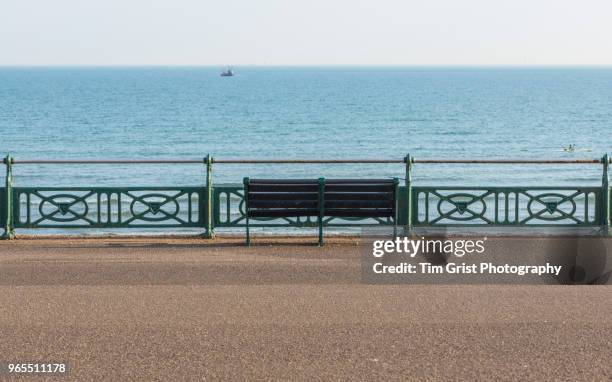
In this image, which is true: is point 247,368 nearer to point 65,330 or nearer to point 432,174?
point 65,330

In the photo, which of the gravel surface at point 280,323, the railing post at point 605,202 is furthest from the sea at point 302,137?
the gravel surface at point 280,323

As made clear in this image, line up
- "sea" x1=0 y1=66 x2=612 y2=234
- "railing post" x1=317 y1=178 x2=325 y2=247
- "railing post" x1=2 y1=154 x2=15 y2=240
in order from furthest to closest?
"sea" x1=0 y1=66 x2=612 y2=234 → "railing post" x1=2 y1=154 x2=15 y2=240 → "railing post" x1=317 y1=178 x2=325 y2=247

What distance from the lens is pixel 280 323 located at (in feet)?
30.7

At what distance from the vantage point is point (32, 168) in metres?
47.9

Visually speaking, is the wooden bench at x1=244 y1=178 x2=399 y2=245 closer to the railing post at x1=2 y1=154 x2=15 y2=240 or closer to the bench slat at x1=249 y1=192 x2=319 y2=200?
the bench slat at x1=249 y1=192 x2=319 y2=200

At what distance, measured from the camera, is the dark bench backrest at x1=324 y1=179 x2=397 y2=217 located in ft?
46.8

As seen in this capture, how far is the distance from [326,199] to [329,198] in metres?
0.04

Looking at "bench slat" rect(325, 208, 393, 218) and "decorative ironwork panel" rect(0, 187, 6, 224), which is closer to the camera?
"bench slat" rect(325, 208, 393, 218)

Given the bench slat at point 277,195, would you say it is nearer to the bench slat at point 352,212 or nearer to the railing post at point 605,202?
the bench slat at point 352,212

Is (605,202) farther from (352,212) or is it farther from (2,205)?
(2,205)

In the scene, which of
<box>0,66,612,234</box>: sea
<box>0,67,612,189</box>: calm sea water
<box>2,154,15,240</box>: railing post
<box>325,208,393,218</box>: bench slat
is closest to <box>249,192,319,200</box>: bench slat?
<box>325,208,393,218</box>: bench slat

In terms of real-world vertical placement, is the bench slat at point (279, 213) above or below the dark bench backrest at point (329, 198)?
below

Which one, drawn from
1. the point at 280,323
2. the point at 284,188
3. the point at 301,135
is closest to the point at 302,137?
the point at 301,135

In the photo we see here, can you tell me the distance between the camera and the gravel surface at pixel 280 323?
26.1 feet
